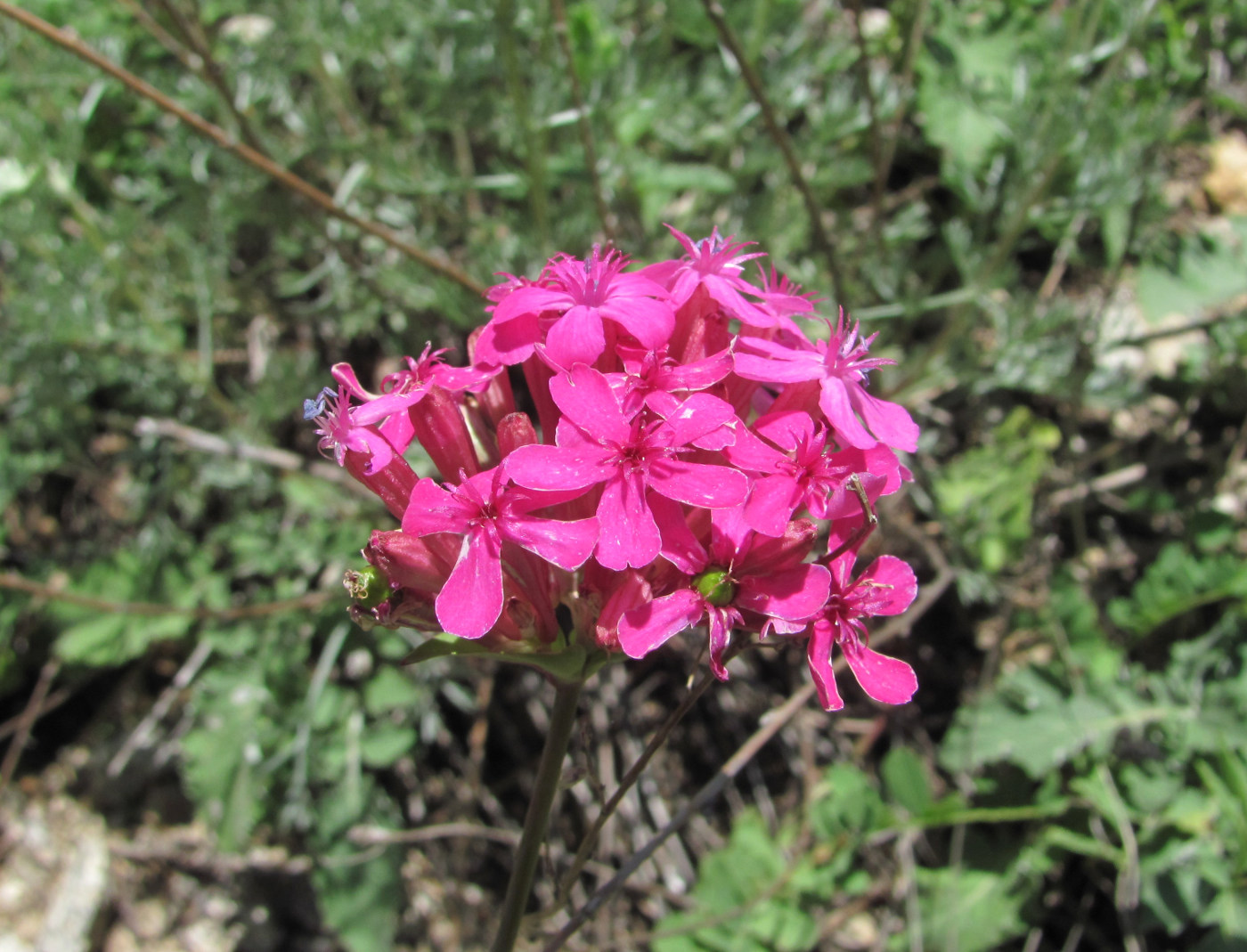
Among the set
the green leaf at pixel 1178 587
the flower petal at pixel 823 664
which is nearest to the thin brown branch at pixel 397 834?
the flower petal at pixel 823 664

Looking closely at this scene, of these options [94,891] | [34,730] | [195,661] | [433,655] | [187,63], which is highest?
[187,63]

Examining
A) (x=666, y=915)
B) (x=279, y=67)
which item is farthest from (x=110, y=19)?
(x=666, y=915)

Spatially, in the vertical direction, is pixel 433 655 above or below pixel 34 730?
above

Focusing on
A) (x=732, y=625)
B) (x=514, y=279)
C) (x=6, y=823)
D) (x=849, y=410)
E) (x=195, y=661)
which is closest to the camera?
(x=732, y=625)

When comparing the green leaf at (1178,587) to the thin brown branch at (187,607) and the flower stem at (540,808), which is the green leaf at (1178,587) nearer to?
the flower stem at (540,808)

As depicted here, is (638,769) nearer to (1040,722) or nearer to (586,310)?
(586,310)

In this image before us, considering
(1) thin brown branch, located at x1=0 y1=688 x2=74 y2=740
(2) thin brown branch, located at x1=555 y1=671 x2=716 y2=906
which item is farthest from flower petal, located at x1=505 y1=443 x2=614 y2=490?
(1) thin brown branch, located at x1=0 y1=688 x2=74 y2=740

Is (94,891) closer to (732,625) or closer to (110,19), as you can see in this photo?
(732,625)
